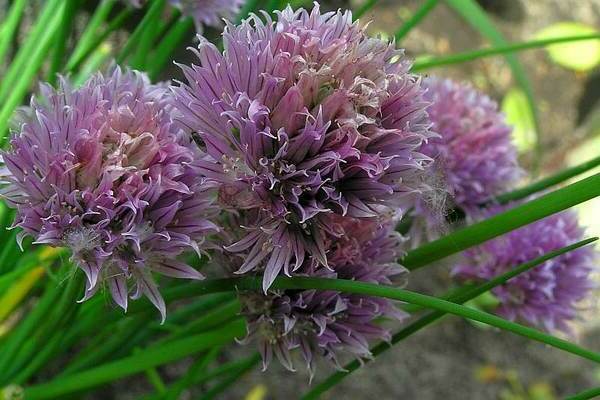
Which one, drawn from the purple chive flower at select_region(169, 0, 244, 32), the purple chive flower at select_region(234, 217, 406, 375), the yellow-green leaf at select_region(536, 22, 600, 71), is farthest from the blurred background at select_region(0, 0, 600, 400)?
the purple chive flower at select_region(234, 217, 406, 375)

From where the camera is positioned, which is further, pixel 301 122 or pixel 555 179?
pixel 555 179

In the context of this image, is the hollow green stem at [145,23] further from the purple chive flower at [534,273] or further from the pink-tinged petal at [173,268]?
the purple chive flower at [534,273]

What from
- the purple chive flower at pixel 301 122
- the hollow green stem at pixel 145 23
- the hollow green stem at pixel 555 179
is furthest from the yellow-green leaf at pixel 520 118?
the purple chive flower at pixel 301 122

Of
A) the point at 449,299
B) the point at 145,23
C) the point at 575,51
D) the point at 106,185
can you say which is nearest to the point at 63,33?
the point at 145,23

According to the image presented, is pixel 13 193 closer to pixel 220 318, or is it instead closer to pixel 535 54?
pixel 220 318

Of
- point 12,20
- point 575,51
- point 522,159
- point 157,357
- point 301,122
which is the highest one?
point 575,51

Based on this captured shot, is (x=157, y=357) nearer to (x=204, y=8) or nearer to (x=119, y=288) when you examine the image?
(x=119, y=288)

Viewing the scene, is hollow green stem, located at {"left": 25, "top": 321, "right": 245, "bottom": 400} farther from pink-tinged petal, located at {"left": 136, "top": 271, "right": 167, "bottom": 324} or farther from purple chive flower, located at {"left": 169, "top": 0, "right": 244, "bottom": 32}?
purple chive flower, located at {"left": 169, "top": 0, "right": 244, "bottom": 32}
